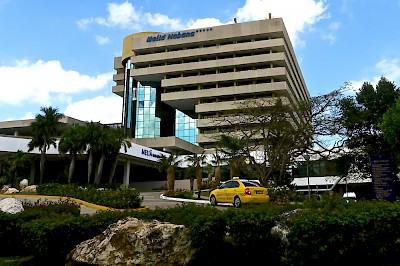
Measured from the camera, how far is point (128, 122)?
3199 inches

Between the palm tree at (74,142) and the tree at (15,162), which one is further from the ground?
the palm tree at (74,142)

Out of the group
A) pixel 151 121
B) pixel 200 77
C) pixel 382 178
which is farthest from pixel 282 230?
pixel 151 121

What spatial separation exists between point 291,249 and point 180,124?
74904 mm

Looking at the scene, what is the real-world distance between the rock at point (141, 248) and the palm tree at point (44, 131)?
35391 millimetres

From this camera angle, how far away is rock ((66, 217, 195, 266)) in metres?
6.88

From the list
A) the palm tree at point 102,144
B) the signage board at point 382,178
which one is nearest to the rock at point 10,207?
the signage board at point 382,178

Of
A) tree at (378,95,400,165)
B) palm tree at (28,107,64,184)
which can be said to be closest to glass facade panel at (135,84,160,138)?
palm tree at (28,107,64,184)

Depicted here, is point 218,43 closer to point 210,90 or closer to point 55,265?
point 210,90

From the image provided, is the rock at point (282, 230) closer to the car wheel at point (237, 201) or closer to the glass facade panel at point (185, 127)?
the car wheel at point (237, 201)

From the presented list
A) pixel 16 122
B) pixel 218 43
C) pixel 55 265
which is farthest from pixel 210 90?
pixel 55 265

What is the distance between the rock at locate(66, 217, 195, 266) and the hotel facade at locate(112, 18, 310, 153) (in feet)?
185

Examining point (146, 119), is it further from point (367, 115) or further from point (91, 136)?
point (367, 115)

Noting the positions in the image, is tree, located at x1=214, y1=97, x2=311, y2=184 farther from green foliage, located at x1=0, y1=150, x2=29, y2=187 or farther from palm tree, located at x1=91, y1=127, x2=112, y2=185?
green foliage, located at x1=0, y1=150, x2=29, y2=187

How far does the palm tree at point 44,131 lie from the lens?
40.1 m
